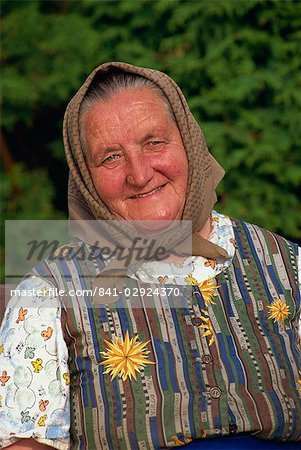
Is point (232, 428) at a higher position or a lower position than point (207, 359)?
lower

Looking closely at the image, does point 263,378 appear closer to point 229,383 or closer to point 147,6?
point 229,383

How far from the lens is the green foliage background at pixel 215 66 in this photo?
4.46m

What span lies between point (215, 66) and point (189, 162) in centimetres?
201

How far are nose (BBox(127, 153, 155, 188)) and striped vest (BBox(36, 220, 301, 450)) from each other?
0.94 ft

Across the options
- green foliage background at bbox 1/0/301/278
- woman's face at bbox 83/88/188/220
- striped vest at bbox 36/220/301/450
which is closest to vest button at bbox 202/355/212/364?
striped vest at bbox 36/220/301/450

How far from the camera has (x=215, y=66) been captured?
450 centimetres

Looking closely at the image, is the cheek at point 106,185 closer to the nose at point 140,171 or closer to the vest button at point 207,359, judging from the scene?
the nose at point 140,171

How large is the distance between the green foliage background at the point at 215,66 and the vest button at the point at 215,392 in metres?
2.27

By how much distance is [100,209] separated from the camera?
8.62 ft

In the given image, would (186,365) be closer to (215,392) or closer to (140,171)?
(215,392)

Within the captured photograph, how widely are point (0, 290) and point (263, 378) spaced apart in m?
1.00

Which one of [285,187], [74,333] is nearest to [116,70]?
[74,333]
